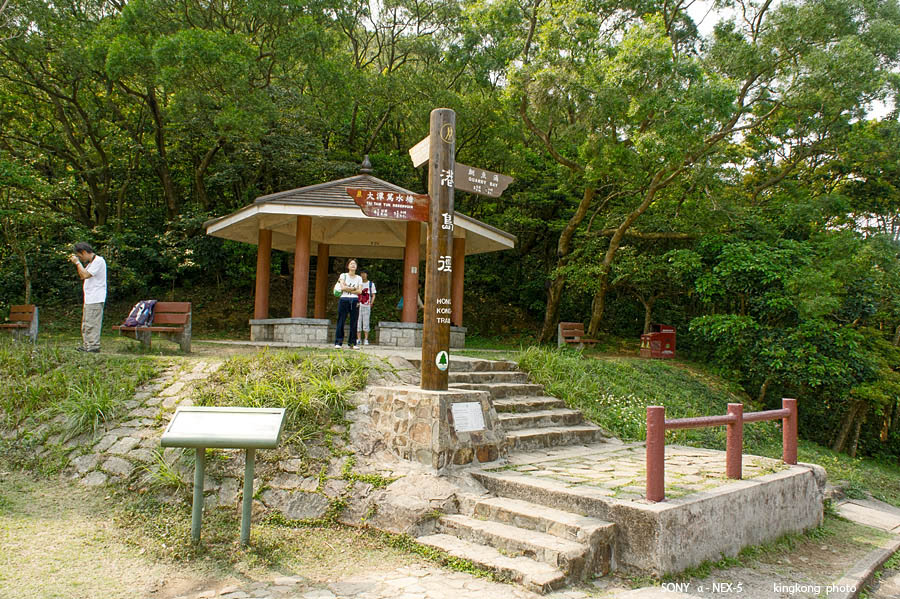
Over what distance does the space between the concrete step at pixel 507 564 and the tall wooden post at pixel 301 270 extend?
7.68m

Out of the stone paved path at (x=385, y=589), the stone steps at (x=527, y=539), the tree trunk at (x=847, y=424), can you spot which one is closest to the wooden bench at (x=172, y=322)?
the stone steps at (x=527, y=539)

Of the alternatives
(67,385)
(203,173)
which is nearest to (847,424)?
(67,385)

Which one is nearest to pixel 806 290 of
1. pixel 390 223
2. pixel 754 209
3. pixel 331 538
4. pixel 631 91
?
pixel 754 209

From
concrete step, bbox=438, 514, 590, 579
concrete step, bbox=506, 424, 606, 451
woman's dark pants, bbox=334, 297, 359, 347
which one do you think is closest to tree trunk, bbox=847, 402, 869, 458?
concrete step, bbox=506, 424, 606, 451

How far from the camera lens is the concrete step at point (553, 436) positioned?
22.2 feet

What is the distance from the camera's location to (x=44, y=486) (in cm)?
561

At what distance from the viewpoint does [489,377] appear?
327 inches

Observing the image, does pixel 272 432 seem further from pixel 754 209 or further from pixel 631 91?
pixel 754 209

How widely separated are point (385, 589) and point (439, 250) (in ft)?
10.6

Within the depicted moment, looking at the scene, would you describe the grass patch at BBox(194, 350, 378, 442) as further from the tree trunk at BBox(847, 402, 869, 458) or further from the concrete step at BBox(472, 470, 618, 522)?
the tree trunk at BBox(847, 402, 869, 458)

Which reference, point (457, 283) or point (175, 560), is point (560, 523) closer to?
point (175, 560)

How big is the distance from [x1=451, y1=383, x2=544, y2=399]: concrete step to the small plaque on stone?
1.37 meters

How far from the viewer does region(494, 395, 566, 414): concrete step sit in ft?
24.5

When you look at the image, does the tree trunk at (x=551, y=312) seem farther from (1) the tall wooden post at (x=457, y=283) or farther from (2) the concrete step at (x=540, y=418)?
(2) the concrete step at (x=540, y=418)
